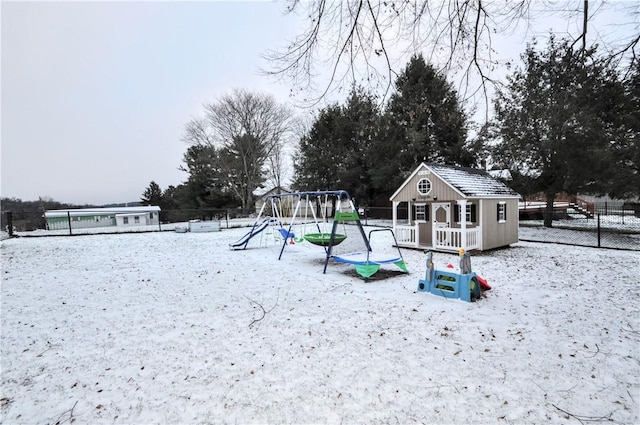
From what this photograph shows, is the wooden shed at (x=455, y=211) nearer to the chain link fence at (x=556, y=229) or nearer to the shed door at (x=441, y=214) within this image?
the shed door at (x=441, y=214)

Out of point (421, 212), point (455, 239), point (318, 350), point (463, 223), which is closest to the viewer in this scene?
point (318, 350)

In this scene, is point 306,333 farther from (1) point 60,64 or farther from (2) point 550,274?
(1) point 60,64

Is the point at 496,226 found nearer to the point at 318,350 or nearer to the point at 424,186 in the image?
the point at 424,186

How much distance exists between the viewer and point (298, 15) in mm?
3240

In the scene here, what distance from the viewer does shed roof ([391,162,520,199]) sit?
387 inches

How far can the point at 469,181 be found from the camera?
10602 mm

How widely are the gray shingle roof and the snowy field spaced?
12.8 feet

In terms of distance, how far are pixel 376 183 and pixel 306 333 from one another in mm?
→ 20720

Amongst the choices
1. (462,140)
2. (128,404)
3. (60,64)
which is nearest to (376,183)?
(462,140)

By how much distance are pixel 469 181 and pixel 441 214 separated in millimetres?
1524

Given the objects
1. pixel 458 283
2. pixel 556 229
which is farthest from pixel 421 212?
pixel 556 229

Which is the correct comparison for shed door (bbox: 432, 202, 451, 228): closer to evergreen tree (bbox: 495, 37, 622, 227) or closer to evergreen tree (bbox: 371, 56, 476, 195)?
evergreen tree (bbox: 495, 37, 622, 227)

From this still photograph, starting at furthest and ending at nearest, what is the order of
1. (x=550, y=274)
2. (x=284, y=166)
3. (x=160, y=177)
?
(x=160, y=177) → (x=284, y=166) → (x=550, y=274)

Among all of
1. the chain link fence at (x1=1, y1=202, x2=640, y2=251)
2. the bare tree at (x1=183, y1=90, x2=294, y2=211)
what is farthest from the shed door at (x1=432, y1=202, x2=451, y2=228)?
the bare tree at (x1=183, y1=90, x2=294, y2=211)
